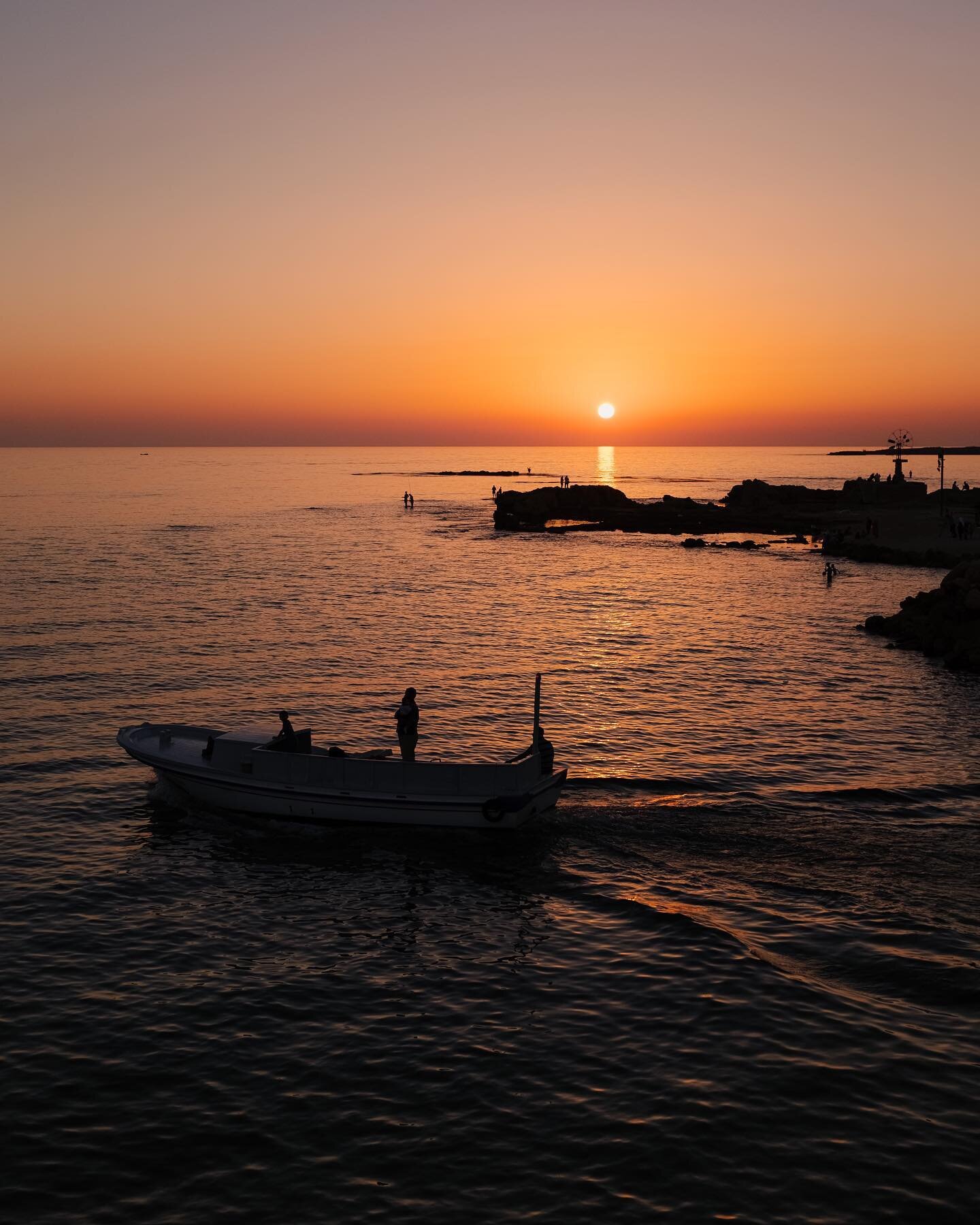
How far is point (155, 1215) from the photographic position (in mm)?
12625

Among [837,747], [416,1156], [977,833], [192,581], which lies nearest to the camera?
[416,1156]

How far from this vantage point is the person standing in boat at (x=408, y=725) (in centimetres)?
2564

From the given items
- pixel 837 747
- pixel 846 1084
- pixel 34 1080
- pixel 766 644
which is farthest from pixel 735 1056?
pixel 766 644

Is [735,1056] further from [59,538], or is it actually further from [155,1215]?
[59,538]

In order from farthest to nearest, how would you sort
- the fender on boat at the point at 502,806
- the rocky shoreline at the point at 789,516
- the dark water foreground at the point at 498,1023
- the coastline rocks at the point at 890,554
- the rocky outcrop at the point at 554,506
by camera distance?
the rocky outcrop at the point at 554,506 < the rocky shoreline at the point at 789,516 < the coastline rocks at the point at 890,554 < the fender on boat at the point at 502,806 < the dark water foreground at the point at 498,1023

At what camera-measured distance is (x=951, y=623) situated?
48000 mm

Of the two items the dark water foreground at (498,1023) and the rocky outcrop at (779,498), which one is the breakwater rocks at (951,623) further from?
the rocky outcrop at (779,498)

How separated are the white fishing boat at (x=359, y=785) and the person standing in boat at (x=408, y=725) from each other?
574 mm

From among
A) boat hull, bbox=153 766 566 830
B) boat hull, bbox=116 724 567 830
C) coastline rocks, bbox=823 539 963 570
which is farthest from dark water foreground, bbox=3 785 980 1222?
coastline rocks, bbox=823 539 963 570

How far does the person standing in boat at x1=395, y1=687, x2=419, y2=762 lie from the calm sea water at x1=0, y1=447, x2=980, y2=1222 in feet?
6.88

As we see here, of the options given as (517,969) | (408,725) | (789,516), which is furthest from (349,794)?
(789,516)

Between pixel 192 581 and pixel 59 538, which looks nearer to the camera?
pixel 192 581

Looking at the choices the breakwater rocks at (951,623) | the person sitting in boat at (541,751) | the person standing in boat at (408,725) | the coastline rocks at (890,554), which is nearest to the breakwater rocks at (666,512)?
the coastline rocks at (890,554)

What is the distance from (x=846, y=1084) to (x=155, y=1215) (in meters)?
9.89
